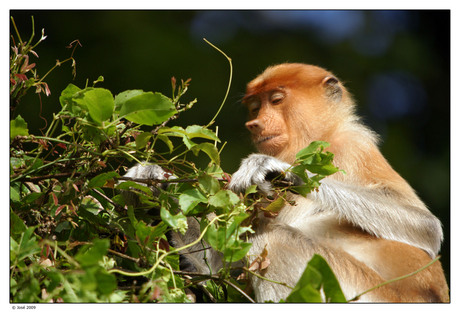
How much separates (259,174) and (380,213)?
978 millimetres

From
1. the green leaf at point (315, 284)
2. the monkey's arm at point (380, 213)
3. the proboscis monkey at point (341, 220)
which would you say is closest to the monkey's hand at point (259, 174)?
the proboscis monkey at point (341, 220)

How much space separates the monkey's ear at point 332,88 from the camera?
4.63m

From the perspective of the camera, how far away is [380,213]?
3.62m

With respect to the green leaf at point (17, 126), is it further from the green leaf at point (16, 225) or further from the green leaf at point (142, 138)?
the green leaf at point (142, 138)

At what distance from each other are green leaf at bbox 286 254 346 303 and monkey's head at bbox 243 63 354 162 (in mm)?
2088

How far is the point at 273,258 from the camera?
11.0 feet

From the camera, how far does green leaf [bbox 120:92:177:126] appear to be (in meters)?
2.22

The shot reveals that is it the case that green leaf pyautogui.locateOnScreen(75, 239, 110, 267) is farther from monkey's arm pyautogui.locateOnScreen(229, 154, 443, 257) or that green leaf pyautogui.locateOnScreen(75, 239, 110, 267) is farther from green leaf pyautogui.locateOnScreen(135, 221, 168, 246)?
monkey's arm pyautogui.locateOnScreen(229, 154, 443, 257)

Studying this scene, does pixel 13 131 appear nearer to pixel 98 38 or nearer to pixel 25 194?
pixel 25 194

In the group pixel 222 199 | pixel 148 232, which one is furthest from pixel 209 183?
pixel 148 232

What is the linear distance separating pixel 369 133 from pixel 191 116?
2.23 m

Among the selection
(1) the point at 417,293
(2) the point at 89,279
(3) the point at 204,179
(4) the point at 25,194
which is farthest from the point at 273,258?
(2) the point at 89,279

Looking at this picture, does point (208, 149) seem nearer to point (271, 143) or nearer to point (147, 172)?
point (147, 172)

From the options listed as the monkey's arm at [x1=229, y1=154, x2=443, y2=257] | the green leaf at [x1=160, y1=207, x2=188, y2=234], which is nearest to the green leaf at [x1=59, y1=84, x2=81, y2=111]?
the green leaf at [x1=160, y1=207, x2=188, y2=234]
